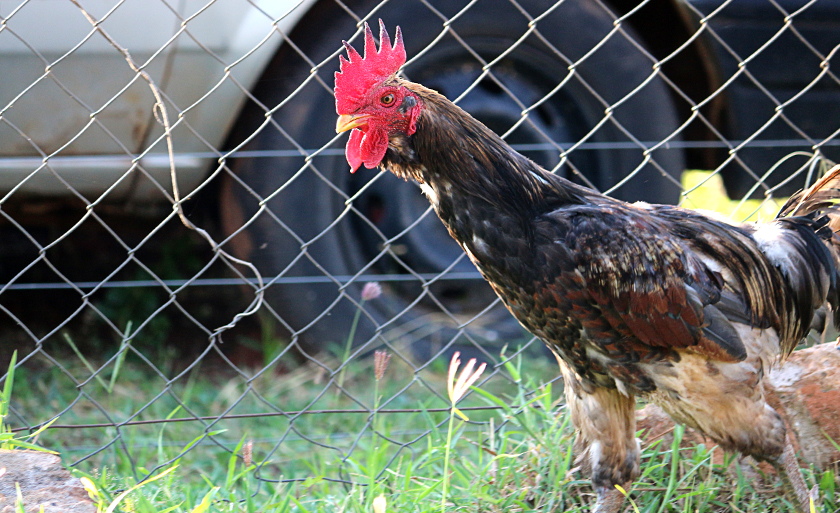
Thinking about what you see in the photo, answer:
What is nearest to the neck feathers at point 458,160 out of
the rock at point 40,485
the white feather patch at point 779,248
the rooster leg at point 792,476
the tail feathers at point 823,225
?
the white feather patch at point 779,248

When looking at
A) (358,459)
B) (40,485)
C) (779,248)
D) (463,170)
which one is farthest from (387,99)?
(358,459)

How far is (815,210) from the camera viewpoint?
218cm

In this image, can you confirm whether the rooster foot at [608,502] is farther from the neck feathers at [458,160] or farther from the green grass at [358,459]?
the neck feathers at [458,160]

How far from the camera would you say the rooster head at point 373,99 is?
5.72ft

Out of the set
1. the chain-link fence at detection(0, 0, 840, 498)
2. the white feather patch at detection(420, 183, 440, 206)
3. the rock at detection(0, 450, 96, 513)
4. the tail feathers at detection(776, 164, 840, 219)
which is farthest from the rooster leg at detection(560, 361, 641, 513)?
the rock at detection(0, 450, 96, 513)

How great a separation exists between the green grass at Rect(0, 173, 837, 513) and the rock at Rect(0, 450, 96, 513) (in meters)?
0.07

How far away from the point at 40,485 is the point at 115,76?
1.48 metres

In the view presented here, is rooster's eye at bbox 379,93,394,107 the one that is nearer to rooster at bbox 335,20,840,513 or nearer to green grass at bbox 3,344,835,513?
rooster at bbox 335,20,840,513

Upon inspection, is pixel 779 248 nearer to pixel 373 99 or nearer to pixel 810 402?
pixel 810 402

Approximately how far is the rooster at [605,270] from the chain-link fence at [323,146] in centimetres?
58

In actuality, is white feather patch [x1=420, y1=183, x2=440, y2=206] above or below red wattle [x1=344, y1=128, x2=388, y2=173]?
below

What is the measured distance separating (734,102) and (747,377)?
4.85 ft

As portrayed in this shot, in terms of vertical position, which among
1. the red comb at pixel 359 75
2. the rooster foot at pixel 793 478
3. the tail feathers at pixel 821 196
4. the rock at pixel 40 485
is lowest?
the rooster foot at pixel 793 478

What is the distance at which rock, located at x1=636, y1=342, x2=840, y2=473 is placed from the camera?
229 cm
